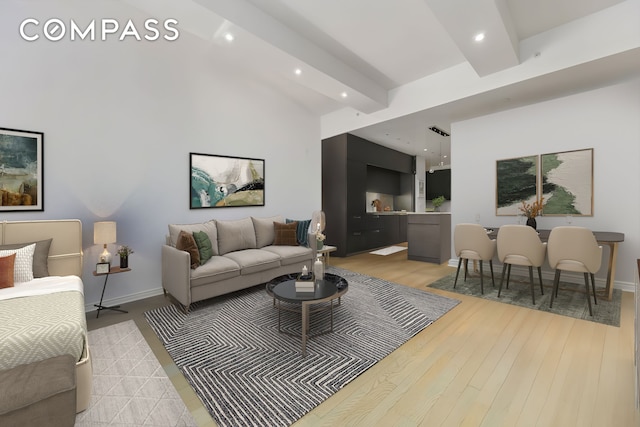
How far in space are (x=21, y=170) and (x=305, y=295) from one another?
3111 millimetres

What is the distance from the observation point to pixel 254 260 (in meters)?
3.58

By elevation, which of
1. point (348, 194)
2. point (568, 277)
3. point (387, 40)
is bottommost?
point (568, 277)

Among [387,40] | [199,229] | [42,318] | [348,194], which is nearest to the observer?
[42,318]

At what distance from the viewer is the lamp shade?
285cm

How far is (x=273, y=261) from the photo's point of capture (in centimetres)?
381

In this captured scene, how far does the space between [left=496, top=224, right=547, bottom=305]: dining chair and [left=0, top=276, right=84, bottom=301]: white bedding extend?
4393 millimetres

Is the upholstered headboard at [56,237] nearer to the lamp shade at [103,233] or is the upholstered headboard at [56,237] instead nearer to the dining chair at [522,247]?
the lamp shade at [103,233]

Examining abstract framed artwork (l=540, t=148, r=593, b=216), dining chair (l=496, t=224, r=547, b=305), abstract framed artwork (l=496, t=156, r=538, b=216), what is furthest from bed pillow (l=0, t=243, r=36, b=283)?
abstract framed artwork (l=540, t=148, r=593, b=216)

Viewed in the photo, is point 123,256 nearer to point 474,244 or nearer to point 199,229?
point 199,229

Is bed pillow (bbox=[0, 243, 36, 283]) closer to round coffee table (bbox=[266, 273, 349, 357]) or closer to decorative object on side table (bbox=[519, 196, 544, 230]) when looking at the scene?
round coffee table (bbox=[266, 273, 349, 357])

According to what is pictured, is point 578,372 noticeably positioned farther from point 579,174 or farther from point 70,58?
point 70,58

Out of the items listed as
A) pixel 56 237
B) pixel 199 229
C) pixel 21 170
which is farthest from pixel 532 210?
pixel 21 170

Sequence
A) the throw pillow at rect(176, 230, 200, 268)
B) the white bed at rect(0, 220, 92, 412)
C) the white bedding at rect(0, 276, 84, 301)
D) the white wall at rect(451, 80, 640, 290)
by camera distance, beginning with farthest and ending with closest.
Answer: the white wall at rect(451, 80, 640, 290)
the throw pillow at rect(176, 230, 200, 268)
the white bedding at rect(0, 276, 84, 301)
the white bed at rect(0, 220, 92, 412)

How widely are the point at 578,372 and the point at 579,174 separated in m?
3.08
